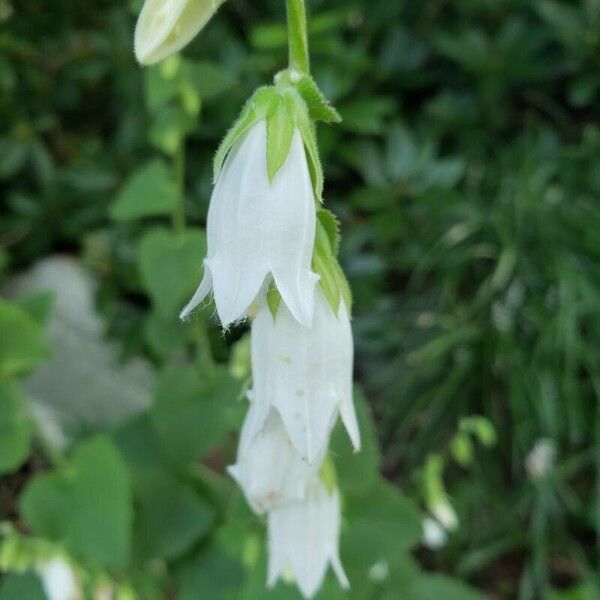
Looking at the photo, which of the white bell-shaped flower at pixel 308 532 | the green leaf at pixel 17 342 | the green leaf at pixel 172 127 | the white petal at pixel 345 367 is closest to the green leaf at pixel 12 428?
the green leaf at pixel 17 342

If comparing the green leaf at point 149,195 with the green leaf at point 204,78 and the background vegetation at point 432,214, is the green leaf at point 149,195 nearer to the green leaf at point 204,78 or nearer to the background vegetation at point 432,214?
the green leaf at point 204,78

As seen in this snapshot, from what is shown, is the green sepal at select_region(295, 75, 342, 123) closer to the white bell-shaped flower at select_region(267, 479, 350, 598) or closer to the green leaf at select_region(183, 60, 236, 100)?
the white bell-shaped flower at select_region(267, 479, 350, 598)

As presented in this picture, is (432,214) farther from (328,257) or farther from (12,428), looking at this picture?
(328,257)

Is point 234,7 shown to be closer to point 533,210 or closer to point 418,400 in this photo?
point 533,210

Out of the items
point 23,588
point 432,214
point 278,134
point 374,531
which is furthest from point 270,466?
point 432,214

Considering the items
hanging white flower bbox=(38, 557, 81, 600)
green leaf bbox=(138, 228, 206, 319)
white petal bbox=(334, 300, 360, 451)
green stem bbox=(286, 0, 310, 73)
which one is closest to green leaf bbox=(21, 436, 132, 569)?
hanging white flower bbox=(38, 557, 81, 600)
